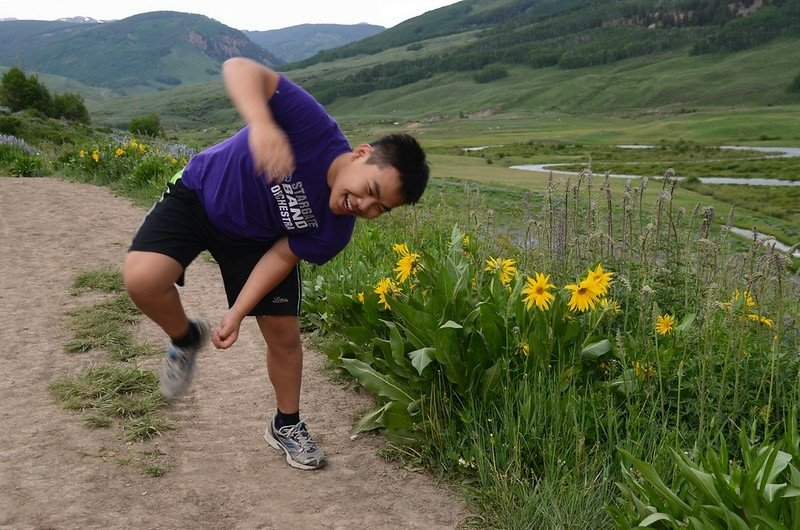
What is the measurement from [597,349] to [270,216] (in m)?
1.74

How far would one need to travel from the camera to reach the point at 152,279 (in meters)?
3.36

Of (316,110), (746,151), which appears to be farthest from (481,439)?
(746,151)

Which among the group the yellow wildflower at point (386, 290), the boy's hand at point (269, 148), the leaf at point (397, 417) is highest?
the boy's hand at point (269, 148)

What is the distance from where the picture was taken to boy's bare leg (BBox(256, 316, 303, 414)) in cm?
369

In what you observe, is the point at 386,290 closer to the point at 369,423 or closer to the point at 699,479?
the point at 369,423

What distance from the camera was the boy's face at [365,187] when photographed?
3.13 m

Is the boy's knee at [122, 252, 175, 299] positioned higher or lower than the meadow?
higher

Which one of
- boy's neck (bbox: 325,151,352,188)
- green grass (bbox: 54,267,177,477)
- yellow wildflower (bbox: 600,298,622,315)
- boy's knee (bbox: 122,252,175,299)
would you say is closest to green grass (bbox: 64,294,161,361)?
green grass (bbox: 54,267,177,477)

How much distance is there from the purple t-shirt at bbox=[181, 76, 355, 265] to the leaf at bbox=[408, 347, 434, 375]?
2.48ft

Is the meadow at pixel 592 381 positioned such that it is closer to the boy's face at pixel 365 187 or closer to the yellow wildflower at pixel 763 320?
the yellow wildflower at pixel 763 320

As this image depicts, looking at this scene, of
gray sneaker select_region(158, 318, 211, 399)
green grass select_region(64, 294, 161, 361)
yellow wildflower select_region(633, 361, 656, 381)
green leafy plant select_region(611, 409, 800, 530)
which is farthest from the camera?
green grass select_region(64, 294, 161, 361)

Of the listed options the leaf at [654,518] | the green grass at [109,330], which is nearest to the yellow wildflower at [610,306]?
the leaf at [654,518]

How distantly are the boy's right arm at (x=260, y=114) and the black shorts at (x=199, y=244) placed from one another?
0.52 m

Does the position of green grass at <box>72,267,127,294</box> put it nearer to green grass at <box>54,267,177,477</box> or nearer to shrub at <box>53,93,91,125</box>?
green grass at <box>54,267,177,477</box>
